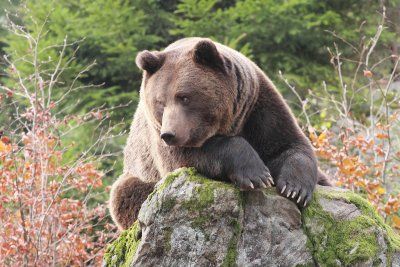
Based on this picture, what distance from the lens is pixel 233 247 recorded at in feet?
14.2

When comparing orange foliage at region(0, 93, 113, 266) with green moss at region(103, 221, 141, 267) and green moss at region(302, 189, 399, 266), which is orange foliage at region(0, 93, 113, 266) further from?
green moss at region(302, 189, 399, 266)

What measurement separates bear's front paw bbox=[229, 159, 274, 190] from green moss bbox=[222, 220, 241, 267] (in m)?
0.25

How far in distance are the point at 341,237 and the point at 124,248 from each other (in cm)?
156

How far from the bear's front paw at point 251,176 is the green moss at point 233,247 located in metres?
0.25

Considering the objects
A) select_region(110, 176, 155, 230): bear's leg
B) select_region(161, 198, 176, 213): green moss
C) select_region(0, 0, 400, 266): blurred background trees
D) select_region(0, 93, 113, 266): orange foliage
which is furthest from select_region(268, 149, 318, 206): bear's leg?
select_region(0, 0, 400, 266): blurred background trees

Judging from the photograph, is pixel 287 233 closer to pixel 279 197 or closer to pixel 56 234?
pixel 279 197

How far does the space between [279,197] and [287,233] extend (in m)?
0.25

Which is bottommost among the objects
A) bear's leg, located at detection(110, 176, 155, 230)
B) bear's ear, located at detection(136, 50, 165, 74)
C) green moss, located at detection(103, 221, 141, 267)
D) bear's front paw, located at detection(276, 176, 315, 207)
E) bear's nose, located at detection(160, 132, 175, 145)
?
bear's leg, located at detection(110, 176, 155, 230)

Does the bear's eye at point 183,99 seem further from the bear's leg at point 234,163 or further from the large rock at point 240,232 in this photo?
the large rock at point 240,232

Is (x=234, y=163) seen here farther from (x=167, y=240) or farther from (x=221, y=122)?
(x=167, y=240)

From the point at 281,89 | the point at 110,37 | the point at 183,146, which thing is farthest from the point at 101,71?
the point at 183,146

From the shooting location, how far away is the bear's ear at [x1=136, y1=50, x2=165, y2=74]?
4.88m

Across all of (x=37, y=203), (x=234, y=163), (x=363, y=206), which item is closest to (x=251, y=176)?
(x=234, y=163)

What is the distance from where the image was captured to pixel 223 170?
453 cm
